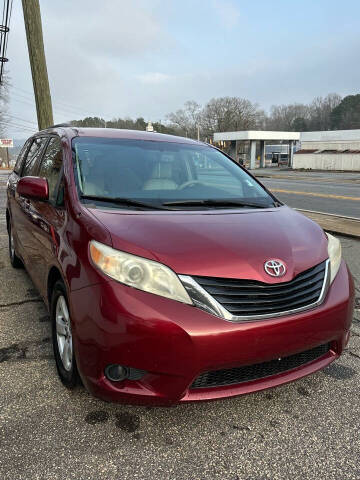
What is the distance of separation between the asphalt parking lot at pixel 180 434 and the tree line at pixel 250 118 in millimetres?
64925

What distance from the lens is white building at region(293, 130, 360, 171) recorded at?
144ft

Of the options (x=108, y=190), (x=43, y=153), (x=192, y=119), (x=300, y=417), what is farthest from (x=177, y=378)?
(x=192, y=119)

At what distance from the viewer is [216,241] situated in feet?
6.93

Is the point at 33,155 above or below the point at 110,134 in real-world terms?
below

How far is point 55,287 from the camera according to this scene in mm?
2477

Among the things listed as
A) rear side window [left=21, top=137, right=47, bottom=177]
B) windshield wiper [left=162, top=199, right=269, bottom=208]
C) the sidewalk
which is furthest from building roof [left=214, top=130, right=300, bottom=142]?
windshield wiper [left=162, top=199, right=269, bottom=208]

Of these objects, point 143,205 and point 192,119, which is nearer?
point 143,205

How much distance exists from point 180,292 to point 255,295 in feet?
1.26

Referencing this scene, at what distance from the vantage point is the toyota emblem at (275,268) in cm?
201

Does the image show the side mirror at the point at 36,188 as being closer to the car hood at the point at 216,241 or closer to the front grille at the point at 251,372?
the car hood at the point at 216,241

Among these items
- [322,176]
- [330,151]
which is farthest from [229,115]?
[322,176]

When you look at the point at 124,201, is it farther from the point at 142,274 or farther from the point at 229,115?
the point at 229,115

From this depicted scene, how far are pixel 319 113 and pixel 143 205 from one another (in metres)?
115

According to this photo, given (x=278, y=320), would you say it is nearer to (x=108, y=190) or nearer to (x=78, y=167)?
(x=108, y=190)
